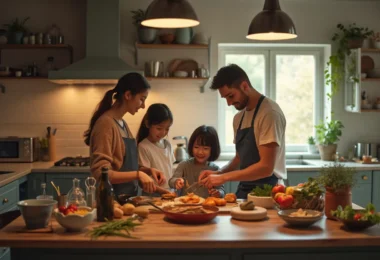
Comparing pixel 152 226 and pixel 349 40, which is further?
pixel 349 40

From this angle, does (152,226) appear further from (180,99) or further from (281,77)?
(281,77)

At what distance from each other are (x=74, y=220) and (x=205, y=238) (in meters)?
0.59

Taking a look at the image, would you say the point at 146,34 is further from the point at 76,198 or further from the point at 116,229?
the point at 116,229

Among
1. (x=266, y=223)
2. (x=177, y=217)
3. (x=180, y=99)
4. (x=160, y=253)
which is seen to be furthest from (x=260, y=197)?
(x=180, y=99)

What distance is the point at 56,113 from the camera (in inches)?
221

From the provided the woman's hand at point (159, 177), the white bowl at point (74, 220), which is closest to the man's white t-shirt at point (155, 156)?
the woman's hand at point (159, 177)

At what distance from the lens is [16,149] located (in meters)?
5.34

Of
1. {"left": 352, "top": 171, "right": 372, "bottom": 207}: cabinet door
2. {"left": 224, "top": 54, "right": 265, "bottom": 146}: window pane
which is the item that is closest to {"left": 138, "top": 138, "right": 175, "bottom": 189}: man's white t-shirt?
{"left": 224, "top": 54, "right": 265, "bottom": 146}: window pane

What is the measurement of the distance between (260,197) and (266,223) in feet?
1.08

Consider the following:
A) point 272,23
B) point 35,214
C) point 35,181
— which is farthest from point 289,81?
point 35,214

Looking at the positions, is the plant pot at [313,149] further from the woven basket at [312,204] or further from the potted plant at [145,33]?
the woven basket at [312,204]

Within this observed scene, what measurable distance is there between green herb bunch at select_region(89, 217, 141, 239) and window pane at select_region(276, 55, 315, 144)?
3.80m

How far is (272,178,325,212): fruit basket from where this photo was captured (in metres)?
2.64

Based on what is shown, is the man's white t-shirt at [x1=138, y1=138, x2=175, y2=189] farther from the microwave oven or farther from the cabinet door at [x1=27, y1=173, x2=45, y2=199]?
the microwave oven
